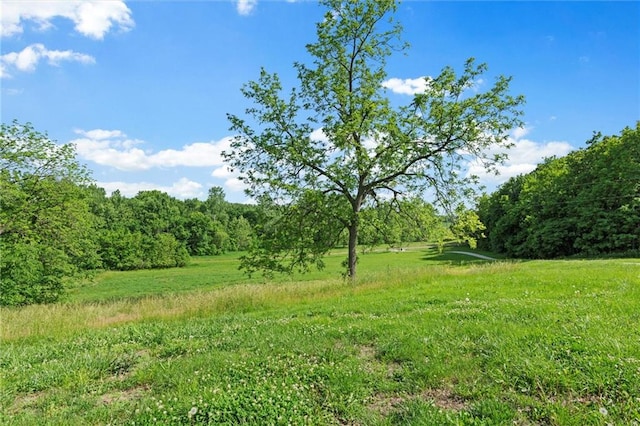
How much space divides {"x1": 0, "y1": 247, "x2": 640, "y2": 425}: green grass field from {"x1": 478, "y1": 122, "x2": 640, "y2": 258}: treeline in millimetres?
26231

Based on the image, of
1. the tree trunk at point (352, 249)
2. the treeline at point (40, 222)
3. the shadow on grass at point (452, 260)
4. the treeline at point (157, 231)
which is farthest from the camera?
the treeline at point (157, 231)

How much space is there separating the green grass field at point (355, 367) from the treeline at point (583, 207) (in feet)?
86.1

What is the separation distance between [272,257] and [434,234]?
7484 mm

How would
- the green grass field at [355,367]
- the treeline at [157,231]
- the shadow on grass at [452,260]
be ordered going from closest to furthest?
the green grass field at [355,367] → the shadow on grass at [452,260] → the treeline at [157,231]

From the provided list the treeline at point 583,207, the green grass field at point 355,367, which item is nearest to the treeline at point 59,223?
the green grass field at point 355,367

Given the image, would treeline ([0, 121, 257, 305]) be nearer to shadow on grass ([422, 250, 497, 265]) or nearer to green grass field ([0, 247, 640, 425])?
green grass field ([0, 247, 640, 425])

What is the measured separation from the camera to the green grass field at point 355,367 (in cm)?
361

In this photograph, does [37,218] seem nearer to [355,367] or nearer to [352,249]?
[352,249]

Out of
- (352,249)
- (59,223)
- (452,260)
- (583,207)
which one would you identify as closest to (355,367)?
(352,249)

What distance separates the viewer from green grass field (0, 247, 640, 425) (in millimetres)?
3611

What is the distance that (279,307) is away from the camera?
9.98 meters

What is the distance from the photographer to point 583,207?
3966 centimetres

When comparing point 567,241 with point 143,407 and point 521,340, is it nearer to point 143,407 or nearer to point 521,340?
point 521,340

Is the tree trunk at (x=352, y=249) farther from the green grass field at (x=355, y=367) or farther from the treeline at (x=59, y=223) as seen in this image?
the green grass field at (x=355, y=367)
